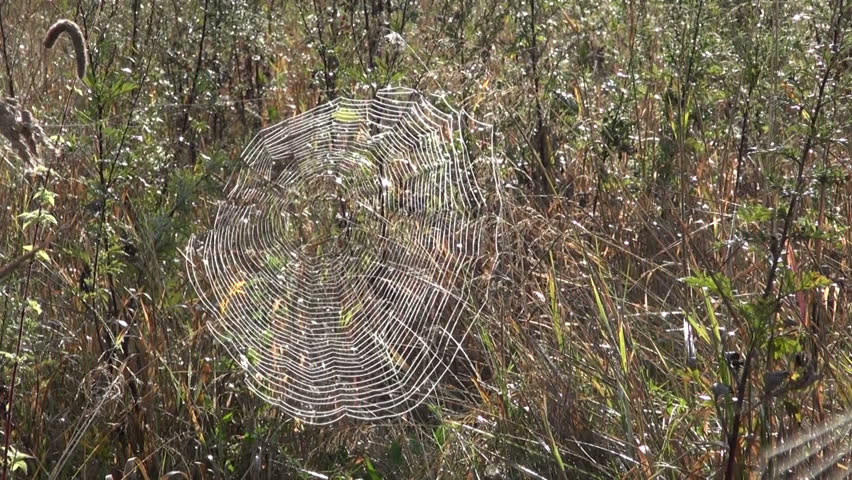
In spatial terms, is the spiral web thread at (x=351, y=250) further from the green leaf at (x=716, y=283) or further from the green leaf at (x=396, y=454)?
the green leaf at (x=716, y=283)

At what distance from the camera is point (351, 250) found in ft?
11.1

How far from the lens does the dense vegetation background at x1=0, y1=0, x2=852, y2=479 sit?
2240 millimetres

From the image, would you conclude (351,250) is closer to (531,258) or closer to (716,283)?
(531,258)

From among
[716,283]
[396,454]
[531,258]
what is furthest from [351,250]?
[716,283]

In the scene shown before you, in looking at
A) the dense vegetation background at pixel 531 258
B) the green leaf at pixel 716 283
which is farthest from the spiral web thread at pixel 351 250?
the green leaf at pixel 716 283

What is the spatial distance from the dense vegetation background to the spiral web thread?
97mm

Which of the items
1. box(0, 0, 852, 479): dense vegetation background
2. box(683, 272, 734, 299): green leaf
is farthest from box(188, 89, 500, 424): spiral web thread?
box(683, 272, 734, 299): green leaf

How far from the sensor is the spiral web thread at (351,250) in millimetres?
2928

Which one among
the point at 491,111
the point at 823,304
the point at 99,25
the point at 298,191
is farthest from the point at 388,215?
the point at 823,304

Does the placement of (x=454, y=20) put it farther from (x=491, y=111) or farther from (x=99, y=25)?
(x=99, y=25)

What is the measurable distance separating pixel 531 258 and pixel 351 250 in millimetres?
594

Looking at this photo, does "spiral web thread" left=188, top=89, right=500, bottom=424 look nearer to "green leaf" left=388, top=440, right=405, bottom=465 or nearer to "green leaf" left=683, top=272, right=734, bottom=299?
"green leaf" left=388, top=440, right=405, bottom=465

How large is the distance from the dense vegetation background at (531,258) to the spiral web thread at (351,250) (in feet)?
0.32

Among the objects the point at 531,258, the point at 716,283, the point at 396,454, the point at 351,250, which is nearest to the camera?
the point at 716,283
